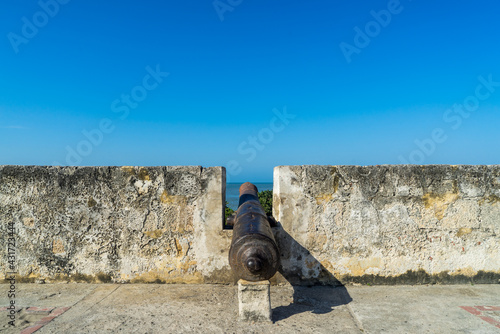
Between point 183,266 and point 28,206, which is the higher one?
point 28,206

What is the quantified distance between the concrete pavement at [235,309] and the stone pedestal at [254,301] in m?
0.08

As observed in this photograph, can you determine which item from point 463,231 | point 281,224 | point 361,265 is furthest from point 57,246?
point 463,231

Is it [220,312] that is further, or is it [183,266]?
[183,266]

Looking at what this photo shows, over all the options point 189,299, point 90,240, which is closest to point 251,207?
point 189,299

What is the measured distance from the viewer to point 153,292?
3.76 metres

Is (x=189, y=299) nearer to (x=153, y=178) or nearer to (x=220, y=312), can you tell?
(x=220, y=312)

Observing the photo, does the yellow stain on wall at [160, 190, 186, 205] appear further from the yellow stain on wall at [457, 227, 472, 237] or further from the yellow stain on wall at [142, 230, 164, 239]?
the yellow stain on wall at [457, 227, 472, 237]

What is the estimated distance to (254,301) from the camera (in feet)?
9.80

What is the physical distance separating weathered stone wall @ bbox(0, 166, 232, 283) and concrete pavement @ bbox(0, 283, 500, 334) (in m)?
0.22

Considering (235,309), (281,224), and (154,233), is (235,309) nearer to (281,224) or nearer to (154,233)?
(281,224)

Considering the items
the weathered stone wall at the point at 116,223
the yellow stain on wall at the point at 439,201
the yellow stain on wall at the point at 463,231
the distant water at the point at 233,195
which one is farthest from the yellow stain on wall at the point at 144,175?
the distant water at the point at 233,195

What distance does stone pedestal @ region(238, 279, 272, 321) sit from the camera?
117 inches

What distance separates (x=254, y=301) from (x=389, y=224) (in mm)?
2147

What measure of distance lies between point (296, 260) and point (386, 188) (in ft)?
4.90
